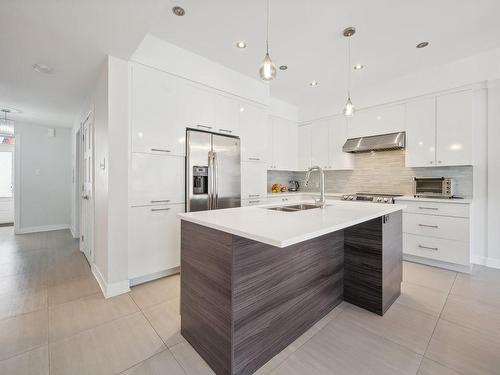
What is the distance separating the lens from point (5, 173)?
5.86 metres

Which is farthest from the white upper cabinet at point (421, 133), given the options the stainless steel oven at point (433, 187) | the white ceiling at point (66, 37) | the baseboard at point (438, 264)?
the white ceiling at point (66, 37)

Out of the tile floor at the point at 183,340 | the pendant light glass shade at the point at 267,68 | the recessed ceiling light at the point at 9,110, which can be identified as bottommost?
the tile floor at the point at 183,340

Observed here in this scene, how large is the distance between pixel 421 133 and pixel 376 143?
0.58 meters

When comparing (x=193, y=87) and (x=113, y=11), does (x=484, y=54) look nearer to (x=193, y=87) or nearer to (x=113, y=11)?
(x=193, y=87)

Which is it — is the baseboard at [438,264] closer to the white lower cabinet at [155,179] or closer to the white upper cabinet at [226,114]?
the white upper cabinet at [226,114]

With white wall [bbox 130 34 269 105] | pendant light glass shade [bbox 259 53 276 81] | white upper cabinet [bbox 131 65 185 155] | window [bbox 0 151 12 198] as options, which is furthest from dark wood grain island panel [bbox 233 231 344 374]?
window [bbox 0 151 12 198]

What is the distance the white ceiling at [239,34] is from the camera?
69.5 inches

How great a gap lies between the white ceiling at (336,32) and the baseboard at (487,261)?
265 cm

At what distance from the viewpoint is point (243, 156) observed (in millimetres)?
3422

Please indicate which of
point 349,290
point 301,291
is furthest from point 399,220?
point 301,291

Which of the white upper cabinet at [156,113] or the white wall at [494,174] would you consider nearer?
the white upper cabinet at [156,113]

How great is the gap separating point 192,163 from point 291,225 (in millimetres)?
1812

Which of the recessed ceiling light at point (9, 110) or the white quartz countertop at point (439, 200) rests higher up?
the recessed ceiling light at point (9, 110)

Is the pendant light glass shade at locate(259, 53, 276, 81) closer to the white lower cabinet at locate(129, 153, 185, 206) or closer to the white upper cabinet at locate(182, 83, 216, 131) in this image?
the white upper cabinet at locate(182, 83, 216, 131)
